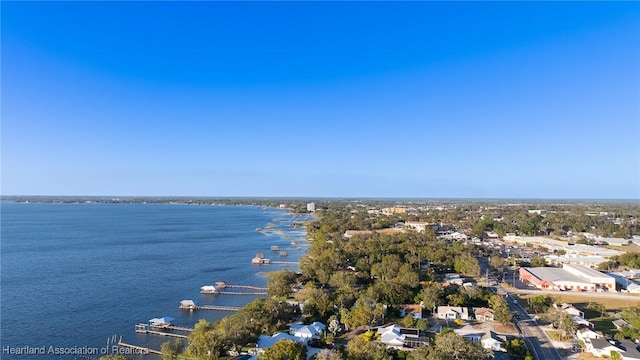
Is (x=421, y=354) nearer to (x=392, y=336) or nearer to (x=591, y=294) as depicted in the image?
(x=392, y=336)

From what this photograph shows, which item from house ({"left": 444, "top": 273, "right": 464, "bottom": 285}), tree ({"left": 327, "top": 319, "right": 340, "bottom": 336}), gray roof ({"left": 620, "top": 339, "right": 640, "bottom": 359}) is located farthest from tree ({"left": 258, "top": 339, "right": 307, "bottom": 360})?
house ({"left": 444, "top": 273, "right": 464, "bottom": 285})

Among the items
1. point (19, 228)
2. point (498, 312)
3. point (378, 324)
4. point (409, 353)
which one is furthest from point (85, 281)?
point (19, 228)

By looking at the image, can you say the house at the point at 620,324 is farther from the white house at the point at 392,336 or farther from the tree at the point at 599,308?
the white house at the point at 392,336

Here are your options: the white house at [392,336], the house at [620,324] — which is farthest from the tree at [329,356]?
the house at [620,324]

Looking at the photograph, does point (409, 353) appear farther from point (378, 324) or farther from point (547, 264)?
point (547, 264)

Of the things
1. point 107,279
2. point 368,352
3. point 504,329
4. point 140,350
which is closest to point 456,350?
point 368,352
